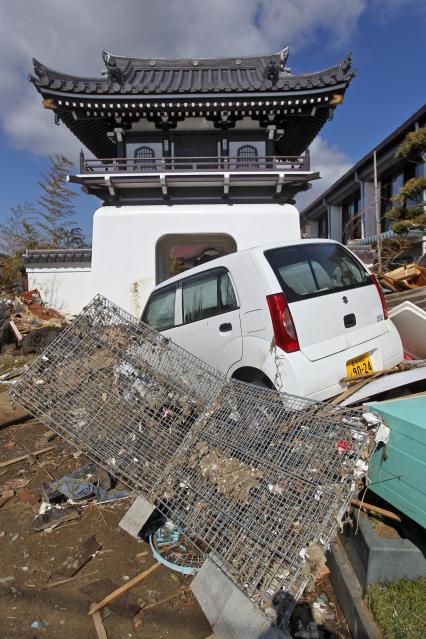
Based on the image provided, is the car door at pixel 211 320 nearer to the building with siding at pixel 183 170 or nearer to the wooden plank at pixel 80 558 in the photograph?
the wooden plank at pixel 80 558

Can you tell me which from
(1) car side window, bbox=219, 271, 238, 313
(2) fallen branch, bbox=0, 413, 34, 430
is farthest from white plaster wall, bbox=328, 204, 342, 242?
(2) fallen branch, bbox=0, 413, 34, 430

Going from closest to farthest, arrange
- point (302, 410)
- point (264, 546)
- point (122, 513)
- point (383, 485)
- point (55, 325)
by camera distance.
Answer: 1. point (264, 546)
2. point (383, 485)
3. point (302, 410)
4. point (122, 513)
5. point (55, 325)

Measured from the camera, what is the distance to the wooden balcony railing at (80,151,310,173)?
9.61 m

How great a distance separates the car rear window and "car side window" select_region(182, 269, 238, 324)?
468 millimetres

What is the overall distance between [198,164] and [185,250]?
8.89 meters

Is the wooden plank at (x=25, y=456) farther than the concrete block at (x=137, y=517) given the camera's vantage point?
Yes

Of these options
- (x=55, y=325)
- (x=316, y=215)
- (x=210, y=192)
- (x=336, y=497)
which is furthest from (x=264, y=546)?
(x=316, y=215)

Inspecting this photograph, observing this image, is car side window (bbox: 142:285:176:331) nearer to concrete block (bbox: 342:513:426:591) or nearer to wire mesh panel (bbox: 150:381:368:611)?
wire mesh panel (bbox: 150:381:368:611)

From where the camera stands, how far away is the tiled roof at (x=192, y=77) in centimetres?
880

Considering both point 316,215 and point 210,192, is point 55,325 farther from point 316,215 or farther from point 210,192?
point 316,215

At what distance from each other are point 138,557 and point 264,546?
1.01 meters

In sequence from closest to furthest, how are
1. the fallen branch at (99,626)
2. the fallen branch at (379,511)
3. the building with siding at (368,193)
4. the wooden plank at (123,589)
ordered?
the fallen branch at (99,626) < the wooden plank at (123,589) < the fallen branch at (379,511) < the building with siding at (368,193)

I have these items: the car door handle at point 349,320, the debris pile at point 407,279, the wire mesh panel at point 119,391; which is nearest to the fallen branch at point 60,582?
the wire mesh panel at point 119,391

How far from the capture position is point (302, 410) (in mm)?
2225
